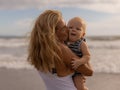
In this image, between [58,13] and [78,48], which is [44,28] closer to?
[58,13]

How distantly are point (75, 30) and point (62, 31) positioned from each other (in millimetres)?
163

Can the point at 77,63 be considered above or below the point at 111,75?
above

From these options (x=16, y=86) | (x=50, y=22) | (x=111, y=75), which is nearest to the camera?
(x=50, y=22)

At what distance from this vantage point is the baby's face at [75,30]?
8.59 ft

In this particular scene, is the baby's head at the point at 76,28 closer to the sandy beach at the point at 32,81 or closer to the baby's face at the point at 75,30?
the baby's face at the point at 75,30

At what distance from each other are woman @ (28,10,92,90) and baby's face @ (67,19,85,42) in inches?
3.1

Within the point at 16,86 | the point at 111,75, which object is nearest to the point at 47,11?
the point at 16,86

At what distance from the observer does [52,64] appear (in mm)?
2498

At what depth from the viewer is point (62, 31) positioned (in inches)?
98.9

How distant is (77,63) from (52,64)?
0.19 m

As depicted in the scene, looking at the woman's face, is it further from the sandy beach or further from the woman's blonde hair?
the sandy beach

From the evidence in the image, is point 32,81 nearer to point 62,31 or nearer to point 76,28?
point 76,28

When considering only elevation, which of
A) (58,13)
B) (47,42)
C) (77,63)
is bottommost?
(77,63)

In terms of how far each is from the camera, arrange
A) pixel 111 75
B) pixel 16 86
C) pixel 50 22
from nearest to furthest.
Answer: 1. pixel 50 22
2. pixel 16 86
3. pixel 111 75
